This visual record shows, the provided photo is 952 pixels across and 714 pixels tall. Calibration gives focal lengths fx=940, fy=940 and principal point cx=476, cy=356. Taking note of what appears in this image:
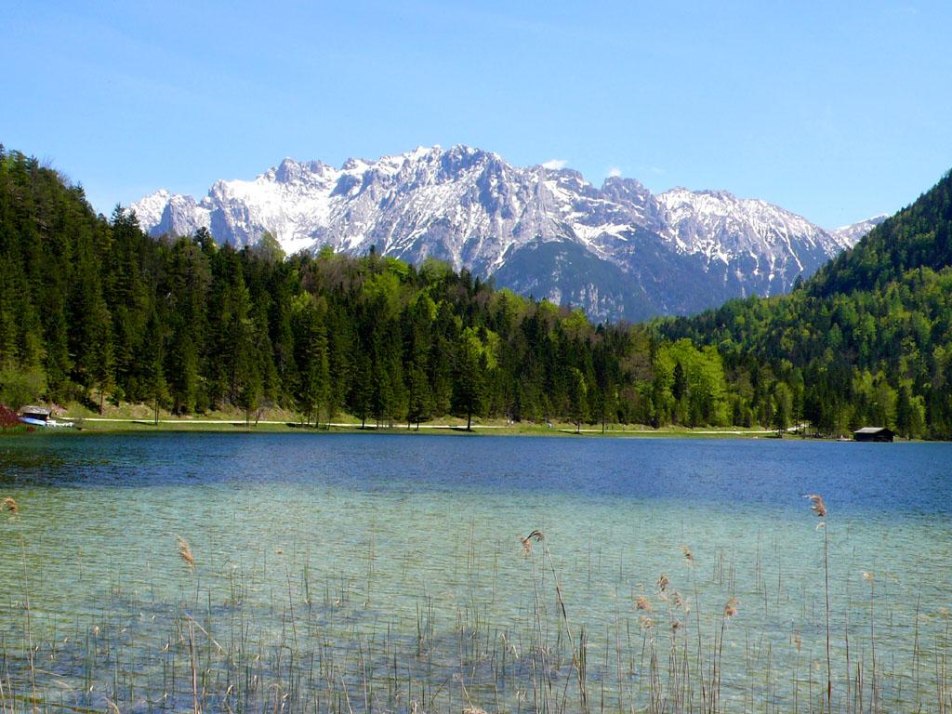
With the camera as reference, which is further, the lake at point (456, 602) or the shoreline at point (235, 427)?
the shoreline at point (235, 427)

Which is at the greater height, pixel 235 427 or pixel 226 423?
pixel 226 423

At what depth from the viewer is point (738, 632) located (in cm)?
2359

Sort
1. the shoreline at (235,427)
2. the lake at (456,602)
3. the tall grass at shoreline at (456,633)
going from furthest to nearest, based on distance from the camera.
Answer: the shoreline at (235,427) → the lake at (456,602) → the tall grass at shoreline at (456,633)

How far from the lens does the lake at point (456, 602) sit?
18.1 m

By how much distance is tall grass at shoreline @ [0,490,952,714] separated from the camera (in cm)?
1766

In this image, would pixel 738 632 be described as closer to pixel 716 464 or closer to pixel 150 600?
pixel 150 600

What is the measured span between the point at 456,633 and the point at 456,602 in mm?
3442

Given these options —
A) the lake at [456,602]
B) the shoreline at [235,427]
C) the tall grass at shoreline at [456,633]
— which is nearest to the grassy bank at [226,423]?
the shoreline at [235,427]

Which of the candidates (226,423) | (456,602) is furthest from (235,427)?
(456,602)

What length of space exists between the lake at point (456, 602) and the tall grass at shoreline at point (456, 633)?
0.09 m

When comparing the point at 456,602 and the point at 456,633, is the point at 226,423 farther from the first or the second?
the point at 456,633

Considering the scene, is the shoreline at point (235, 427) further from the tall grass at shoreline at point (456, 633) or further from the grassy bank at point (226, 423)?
the tall grass at shoreline at point (456, 633)

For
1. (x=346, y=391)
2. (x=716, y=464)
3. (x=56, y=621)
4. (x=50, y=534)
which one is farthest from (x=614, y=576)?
(x=346, y=391)

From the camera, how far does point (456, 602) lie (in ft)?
84.9
